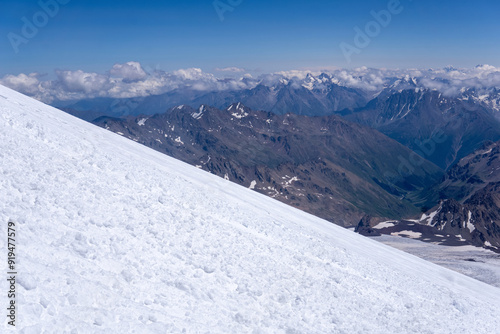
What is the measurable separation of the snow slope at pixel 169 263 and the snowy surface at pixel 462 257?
3682 cm

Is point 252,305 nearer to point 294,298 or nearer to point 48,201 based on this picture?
point 294,298

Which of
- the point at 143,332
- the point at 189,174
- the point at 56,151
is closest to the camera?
the point at 143,332

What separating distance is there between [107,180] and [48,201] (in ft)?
15.2

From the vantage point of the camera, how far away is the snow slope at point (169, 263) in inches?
524

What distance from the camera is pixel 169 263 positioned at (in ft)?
55.4

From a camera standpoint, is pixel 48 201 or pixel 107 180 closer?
pixel 48 201

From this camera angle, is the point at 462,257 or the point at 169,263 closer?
the point at 169,263

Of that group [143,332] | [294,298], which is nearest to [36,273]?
[143,332]

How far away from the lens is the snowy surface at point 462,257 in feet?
189

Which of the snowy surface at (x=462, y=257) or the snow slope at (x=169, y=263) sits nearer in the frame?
the snow slope at (x=169, y=263)

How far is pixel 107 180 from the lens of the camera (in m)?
22.2


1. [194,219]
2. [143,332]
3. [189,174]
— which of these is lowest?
[143,332]

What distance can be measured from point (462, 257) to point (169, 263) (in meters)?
90.9

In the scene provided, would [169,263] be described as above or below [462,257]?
below
